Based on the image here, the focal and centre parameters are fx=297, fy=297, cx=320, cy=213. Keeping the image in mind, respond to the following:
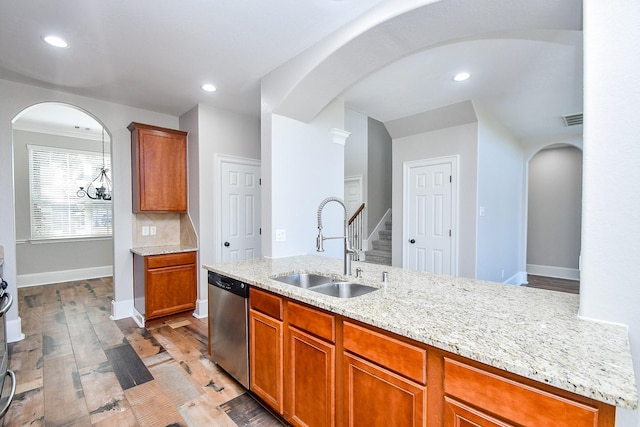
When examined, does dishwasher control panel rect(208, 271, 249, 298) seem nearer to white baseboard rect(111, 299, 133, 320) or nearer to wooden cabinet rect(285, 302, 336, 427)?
wooden cabinet rect(285, 302, 336, 427)

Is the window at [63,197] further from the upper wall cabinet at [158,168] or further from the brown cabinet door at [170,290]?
the brown cabinet door at [170,290]

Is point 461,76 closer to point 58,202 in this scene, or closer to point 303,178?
point 303,178

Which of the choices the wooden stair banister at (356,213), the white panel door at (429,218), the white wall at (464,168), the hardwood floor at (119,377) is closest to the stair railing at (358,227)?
the wooden stair banister at (356,213)

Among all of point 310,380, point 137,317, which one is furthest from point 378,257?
point 310,380

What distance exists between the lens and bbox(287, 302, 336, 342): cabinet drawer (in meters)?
1.54

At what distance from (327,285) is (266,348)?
575 mm

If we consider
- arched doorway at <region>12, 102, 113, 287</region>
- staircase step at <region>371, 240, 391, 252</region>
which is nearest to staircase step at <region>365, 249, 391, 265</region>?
staircase step at <region>371, 240, 391, 252</region>

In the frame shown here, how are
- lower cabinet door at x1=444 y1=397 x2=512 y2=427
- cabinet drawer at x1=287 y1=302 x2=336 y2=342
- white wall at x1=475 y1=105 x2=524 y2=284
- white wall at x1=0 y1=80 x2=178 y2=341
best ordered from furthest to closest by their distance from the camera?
1. white wall at x1=475 y1=105 x2=524 y2=284
2. white wall at x1=0 y1=80 x2=178 y2=341
3. cabinet drawer at x1=287 y1=302 x2=336 y2=342
4. lower cabinet door at x1=444 y1=397 x2=512 y2=427

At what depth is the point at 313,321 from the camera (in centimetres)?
163

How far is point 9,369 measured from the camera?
2.53 m

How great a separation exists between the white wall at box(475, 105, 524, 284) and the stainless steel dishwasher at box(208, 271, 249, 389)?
3.25 meters

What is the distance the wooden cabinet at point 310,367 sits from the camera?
5.08 feet

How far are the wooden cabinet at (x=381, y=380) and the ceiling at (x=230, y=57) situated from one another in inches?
76.6

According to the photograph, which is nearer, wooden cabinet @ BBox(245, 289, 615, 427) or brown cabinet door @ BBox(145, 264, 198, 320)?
wooden cabinet @ BBox(245, 289, 615, 427)
